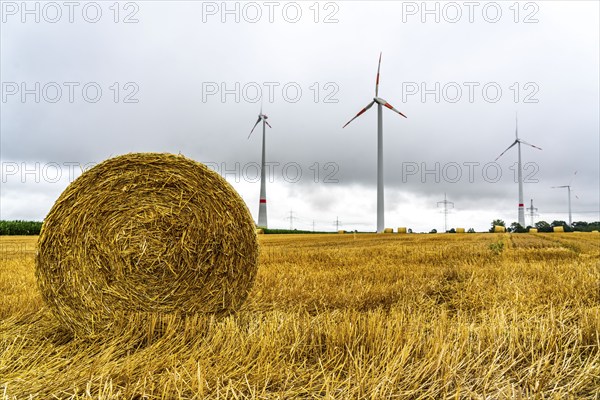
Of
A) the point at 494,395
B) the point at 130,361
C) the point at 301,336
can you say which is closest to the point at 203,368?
the point at 130,361

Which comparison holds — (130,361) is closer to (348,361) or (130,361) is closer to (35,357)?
(35,357)

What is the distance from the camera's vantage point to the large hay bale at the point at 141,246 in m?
4.84

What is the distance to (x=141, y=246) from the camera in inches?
193

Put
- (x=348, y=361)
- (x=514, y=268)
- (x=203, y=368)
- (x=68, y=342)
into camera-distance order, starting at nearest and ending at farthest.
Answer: (x=203, y=368) → (x=348, y=361) → (x=68, y=342) → (x=514, y=268)

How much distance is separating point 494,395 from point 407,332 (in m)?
0.93

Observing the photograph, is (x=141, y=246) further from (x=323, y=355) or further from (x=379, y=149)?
(x=379, y=149)

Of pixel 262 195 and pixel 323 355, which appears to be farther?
pixel 262 195

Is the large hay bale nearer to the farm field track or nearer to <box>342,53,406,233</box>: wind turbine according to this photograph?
the farm field track

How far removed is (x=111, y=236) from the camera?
4.96m

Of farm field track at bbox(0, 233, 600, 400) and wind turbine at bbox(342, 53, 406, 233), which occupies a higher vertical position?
wind turbine at bbox(342, 53, 406, 233)

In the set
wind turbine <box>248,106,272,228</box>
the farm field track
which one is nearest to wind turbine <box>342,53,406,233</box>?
wind turbine <box>248,106,272,228</box>

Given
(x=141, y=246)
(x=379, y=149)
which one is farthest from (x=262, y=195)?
(x=141, y=246)

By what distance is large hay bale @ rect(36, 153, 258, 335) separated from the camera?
4.84 meters

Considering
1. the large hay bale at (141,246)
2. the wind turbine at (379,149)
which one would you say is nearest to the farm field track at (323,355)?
the large hay bale at (141,246)
